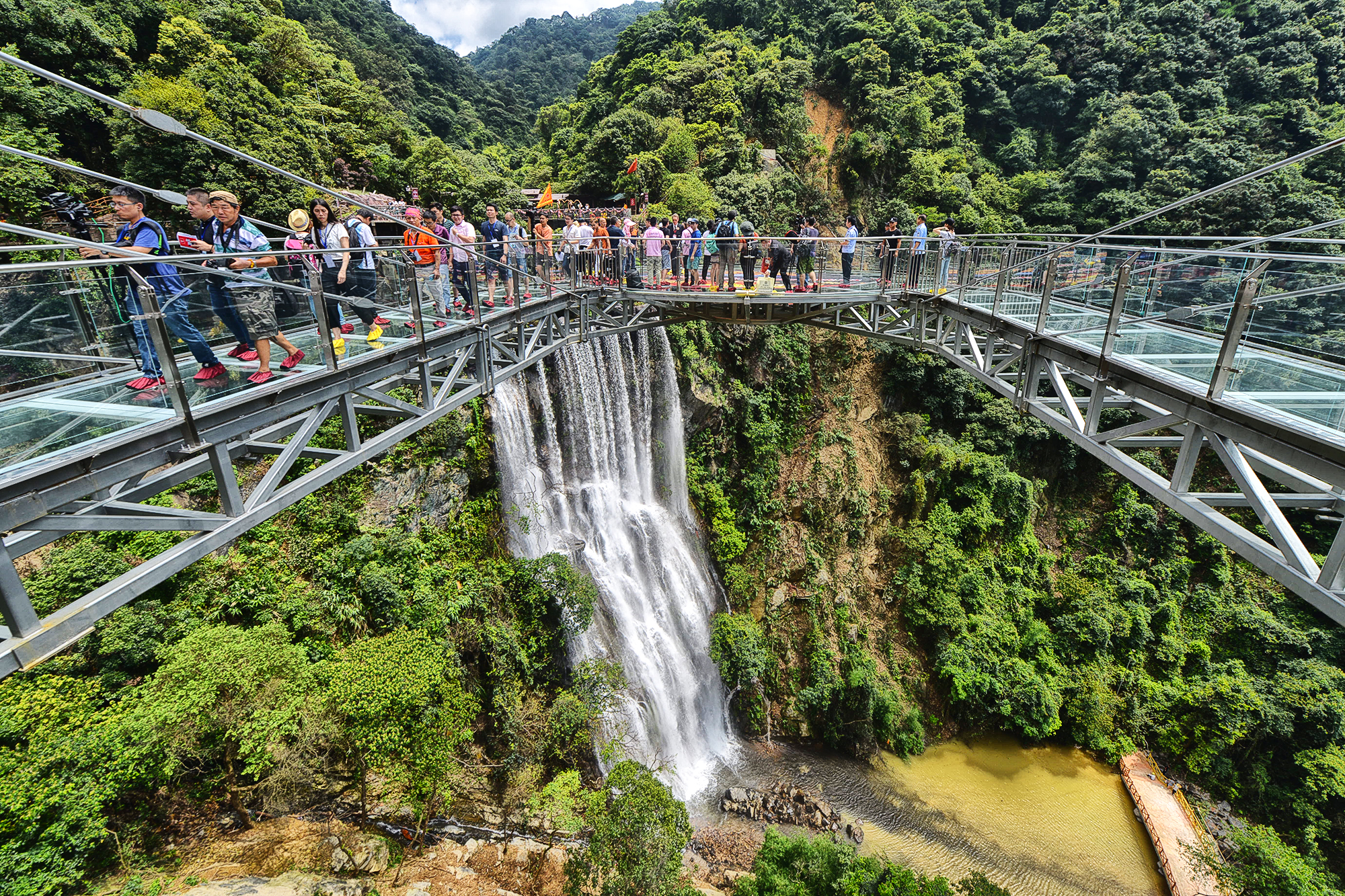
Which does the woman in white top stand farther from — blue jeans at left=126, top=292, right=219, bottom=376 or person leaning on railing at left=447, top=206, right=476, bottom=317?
person leaning on railing at left=447, top=206, right=476, bottom=317

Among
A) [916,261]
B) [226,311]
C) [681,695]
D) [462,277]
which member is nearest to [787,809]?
[681,695]

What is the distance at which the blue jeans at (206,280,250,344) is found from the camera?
5121 millimetres

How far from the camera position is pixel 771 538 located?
63.1 feet

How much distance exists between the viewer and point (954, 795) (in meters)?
15.7

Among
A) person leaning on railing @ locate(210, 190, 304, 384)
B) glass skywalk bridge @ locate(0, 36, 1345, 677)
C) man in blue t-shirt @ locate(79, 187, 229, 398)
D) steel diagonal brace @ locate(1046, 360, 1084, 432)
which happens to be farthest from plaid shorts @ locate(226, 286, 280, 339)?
steel diagonal brace @ locate(1046, 360, 1084, 432)

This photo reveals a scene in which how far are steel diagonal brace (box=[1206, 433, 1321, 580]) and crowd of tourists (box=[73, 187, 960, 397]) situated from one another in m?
7.76

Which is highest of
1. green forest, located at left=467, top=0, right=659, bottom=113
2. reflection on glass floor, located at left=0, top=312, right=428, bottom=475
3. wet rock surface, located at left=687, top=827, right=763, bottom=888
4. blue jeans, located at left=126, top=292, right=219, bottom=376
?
green forest, located at left=467, top=0, right=659, bottom=113

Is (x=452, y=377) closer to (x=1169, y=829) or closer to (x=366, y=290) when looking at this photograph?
(x=366, y=290)

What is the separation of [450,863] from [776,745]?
9.67 metres

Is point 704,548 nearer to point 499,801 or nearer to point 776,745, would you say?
point 776,745

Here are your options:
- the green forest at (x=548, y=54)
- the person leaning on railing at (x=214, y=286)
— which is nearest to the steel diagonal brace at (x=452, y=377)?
the person leaning on railing at (x=214, y=286)

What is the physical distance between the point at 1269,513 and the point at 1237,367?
5.02 ft

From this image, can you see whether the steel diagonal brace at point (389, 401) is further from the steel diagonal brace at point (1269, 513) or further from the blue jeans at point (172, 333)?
the steel diagonal brace at point (1269, 513)

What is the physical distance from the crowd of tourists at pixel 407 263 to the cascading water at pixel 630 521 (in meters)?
2.78
